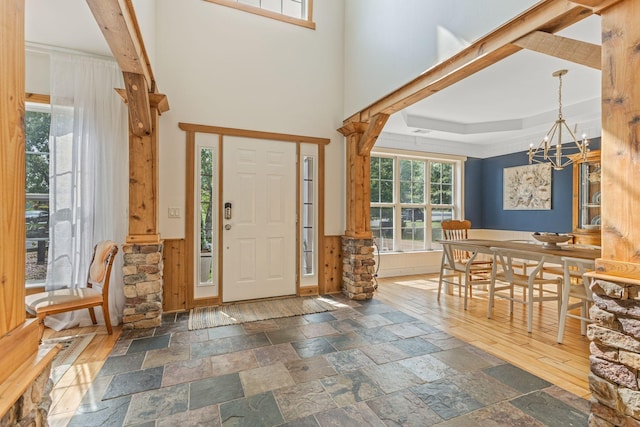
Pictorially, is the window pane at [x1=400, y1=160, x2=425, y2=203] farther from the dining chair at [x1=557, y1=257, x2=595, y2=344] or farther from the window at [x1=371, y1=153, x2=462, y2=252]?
the dining chair at [x1=557, y1=257, x2=595, y2=344]

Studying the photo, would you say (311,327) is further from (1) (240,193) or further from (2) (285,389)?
(1) (240,193)

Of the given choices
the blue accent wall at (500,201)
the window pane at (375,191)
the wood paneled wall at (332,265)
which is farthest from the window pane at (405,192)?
the wood paneled wall at (332,265)

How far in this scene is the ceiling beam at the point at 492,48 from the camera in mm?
1828

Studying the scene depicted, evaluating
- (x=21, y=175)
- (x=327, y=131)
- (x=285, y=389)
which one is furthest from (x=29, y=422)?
(x=327, y=131)

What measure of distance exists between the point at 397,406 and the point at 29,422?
5.76 feet

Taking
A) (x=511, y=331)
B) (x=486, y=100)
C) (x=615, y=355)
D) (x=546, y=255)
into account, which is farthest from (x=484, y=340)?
(x=486, y=100)

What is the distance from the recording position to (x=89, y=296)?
280 cm

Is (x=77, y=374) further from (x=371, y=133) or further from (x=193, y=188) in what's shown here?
(x=371, y=133)

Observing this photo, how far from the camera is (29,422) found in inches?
39.0

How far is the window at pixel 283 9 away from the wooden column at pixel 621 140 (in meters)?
3.54

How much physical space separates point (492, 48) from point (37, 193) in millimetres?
4527

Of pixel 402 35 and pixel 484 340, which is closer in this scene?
pixel 484 340

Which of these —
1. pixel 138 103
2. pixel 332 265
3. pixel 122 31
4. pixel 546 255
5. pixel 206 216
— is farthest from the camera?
pixel 332 265

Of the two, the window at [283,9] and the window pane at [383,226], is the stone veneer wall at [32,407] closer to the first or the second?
the window at [283,9]
